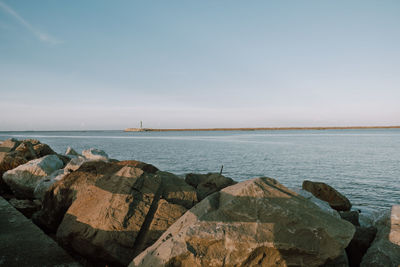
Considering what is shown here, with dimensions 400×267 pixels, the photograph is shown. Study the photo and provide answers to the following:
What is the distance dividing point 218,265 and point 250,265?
14.1 inches

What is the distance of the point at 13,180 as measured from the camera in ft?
32.8

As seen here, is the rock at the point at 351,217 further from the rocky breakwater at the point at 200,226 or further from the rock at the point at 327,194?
the rock at the point at 327,194

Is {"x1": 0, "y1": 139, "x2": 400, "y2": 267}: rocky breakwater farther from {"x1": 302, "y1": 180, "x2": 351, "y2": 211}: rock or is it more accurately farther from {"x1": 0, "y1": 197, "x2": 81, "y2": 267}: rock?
{"x1": 302, "y1": 180, "x2": 351, "y2": 211}: rock

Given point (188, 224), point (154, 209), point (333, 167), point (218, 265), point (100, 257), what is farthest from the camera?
point (333, 167)

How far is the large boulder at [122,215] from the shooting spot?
437 centimetres

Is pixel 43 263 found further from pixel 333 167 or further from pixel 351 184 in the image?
pixel 333 167

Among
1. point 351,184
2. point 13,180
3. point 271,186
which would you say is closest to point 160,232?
point 271,186

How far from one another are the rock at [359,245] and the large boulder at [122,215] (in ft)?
9.29

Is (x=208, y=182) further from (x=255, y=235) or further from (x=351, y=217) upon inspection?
(x=255, y=235)

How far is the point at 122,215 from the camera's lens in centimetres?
448

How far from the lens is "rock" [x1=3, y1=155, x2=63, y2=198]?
32.1 ft

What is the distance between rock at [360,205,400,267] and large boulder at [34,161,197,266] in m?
2.95

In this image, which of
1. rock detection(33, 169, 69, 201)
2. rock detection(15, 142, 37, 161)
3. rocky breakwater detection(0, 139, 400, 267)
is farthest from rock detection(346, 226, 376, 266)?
rock detection(15, 142, 37, 161)

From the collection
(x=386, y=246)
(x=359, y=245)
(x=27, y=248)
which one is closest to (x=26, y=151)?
(x=27, y=248)
